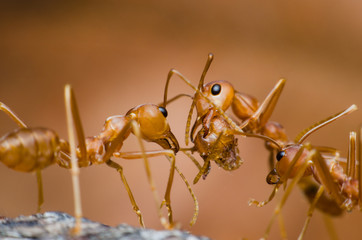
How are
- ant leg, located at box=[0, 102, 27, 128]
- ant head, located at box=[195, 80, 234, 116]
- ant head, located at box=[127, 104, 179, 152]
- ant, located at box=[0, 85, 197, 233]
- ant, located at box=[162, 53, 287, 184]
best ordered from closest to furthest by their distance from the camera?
ant, located at box=[0, 85, 197, 233] → ant leg, located at box=[0, 102, 27, 128] → ant head, located at box=[127, 104, 179, 152] → ant, located at box=[162, 53, 287, 184] → ant head, located at box=[195, 80, 234, 116]

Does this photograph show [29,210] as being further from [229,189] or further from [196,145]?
[196,145]

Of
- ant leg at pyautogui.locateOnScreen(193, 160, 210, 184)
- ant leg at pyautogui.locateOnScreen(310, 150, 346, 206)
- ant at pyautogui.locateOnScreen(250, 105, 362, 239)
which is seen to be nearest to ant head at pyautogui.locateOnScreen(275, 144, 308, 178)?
ant at pyautogui.locateOnScreen(250, 105, 362, 239)

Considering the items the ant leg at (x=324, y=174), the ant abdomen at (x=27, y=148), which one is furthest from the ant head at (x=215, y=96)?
the ant abdomen at (x=27, y=148)

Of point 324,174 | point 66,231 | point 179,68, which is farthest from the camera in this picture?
point 179,68

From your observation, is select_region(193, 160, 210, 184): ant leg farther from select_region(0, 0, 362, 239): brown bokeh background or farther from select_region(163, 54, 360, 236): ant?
select_region(0, 0, 362, 239): brown bokeh background

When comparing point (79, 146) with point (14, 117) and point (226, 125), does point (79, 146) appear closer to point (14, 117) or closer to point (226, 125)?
point (14, 117)

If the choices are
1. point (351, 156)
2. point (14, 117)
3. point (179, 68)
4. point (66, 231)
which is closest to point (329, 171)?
point (351, 156)

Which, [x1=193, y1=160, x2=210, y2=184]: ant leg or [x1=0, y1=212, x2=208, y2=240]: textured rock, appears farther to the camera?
[x1=193, y1=160, x2=210, y2=184]: ant leg

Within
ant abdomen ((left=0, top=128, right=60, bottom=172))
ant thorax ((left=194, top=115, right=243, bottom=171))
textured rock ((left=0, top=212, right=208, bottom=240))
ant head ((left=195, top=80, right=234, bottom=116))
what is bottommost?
textured rock ((left=0, top=212, right=208, bottom=240))
